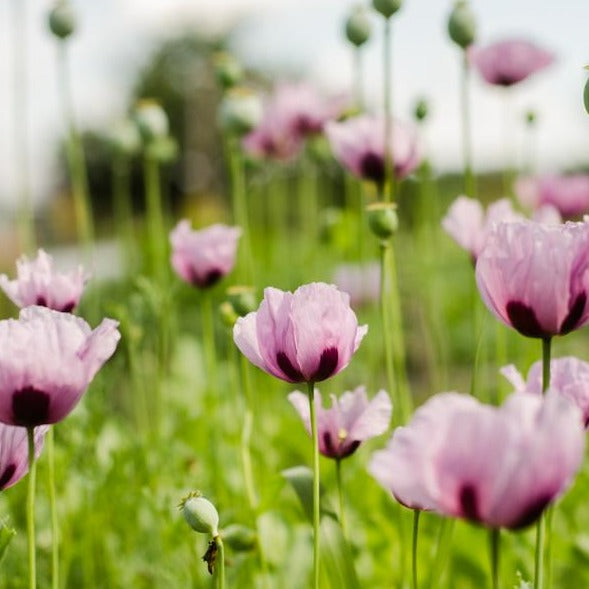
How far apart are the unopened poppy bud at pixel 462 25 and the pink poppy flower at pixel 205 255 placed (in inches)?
14.9

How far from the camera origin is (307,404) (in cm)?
96

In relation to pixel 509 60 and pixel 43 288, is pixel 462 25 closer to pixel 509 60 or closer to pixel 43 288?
pixel 509 60

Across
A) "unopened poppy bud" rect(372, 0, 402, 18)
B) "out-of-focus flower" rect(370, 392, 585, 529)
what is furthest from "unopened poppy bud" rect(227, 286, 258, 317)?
"out-of-focus flower" rect(370, 392, 585, 529)

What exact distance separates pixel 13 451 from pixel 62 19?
2.71 ft

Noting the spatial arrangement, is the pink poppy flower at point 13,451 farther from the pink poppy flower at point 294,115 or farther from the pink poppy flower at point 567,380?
the pink poppy flower at point 294,115

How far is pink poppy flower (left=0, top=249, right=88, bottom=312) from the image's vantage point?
1000 mm

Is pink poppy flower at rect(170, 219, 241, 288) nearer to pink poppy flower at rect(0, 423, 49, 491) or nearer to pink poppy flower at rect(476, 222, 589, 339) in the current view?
pink poppy flower at rect(0, 423, 49, 491)

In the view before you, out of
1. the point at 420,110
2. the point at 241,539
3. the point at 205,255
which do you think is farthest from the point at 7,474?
the point at 420,110

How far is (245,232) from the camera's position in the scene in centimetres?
156

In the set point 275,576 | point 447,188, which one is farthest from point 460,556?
point 447,188

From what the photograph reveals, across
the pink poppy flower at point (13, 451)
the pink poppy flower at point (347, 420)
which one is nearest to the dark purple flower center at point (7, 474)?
the pink poppy flower at point (13, 451)

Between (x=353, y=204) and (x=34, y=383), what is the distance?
1.62 metres

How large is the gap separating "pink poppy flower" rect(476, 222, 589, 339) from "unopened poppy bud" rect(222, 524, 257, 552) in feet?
1.69

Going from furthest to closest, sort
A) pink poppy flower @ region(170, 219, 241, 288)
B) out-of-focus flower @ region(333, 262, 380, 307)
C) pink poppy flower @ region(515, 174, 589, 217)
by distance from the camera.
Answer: out-of-focus flower @ region(333, 262, 380, 307) → pink poppy flower @ region(515, 174, 589, 217) → pink poppy flower @ region(170, 219, 241, 288)
